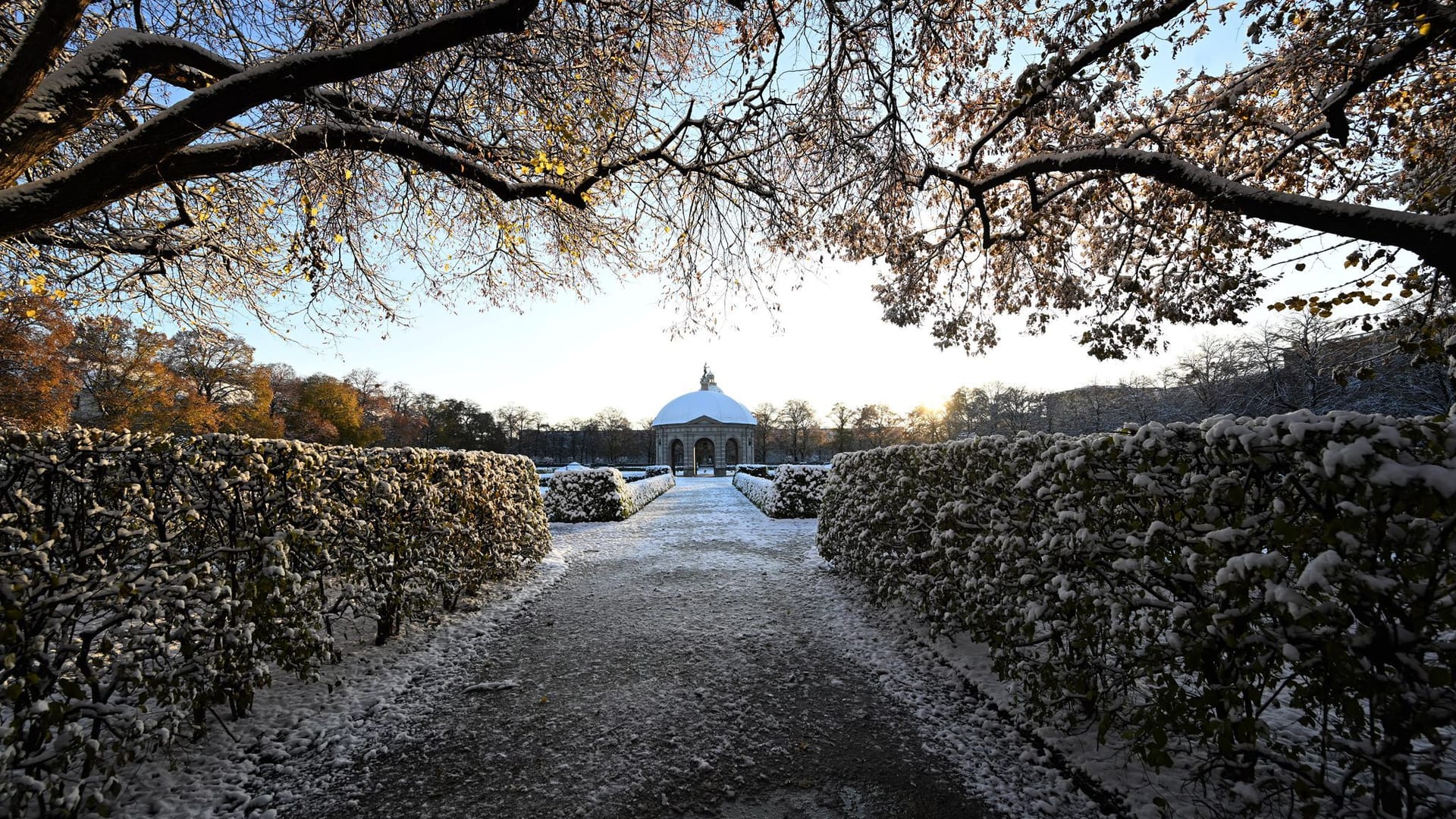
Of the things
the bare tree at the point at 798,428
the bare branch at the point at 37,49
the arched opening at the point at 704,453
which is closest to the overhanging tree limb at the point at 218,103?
the bare branch at the point at 37,49

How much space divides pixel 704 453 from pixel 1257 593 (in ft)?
177

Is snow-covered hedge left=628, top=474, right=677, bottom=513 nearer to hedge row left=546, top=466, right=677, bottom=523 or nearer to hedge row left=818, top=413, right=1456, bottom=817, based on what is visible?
hedge row left=546, top=466, right=677, bottom=523

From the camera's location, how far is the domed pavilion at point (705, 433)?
174 ft

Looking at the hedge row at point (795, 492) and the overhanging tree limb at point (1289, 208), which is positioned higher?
the overhanging tree limb at point (1289, 208)

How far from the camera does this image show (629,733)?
319 centimetres

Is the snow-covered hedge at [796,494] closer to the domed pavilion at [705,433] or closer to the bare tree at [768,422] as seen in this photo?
the domed pavilion at [705,433]

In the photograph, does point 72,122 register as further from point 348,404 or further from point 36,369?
point 348,404

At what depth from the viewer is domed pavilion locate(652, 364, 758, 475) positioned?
53.1 m

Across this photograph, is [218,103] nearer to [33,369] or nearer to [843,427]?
[33,369]

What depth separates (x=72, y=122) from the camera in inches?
136

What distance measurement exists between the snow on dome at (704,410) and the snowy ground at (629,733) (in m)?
47.7

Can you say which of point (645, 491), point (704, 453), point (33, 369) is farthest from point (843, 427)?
point (33, 369)

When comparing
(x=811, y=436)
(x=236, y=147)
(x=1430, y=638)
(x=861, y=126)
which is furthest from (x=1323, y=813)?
(x=811, y=436)

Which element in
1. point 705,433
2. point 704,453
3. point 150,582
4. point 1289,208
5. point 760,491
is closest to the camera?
point 150,582
